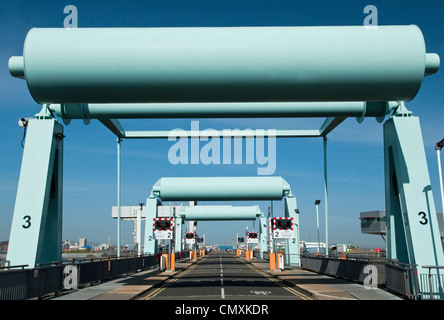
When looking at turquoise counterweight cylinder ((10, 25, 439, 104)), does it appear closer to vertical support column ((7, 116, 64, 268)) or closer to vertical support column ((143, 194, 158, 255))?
vertical support column ((7, 116, 64, 268))

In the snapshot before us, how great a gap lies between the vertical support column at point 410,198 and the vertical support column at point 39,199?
12281 millimetres

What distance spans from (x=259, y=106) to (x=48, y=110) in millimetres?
8856

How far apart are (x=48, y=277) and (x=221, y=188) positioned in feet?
88.1

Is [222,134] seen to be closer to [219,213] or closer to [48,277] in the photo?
[48,277]

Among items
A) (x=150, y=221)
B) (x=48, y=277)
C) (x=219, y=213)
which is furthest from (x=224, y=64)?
(x=219, y=213)

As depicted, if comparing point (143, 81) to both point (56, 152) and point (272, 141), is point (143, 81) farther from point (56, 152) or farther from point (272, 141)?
point (272, 141)

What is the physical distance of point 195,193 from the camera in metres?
45.1

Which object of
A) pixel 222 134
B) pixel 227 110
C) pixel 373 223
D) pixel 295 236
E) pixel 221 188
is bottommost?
pixel 295 236

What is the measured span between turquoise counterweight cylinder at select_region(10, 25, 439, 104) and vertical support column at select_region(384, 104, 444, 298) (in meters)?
3.47

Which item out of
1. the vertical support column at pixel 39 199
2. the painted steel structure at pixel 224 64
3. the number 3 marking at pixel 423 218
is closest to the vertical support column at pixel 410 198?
the number 3 marking at pixel 423 218

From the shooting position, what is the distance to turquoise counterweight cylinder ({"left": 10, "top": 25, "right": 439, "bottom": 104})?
15031mm

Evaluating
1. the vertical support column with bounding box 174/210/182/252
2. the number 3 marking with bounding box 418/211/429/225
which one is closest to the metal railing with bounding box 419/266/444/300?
the number 3 marking with bounding box 418/211/429/225

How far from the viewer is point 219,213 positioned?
66688 millimetres
